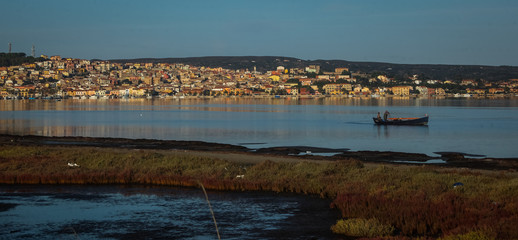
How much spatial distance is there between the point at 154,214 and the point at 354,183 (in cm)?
572

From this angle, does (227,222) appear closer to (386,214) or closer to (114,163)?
(386,214)

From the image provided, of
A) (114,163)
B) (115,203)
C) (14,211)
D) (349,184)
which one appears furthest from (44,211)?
(349,184)

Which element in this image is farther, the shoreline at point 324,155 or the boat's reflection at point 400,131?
the boat's reflection at point 400,131

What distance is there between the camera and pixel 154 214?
15156 mm

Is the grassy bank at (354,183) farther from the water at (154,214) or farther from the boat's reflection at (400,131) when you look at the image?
the boat's reflection at (400,131)

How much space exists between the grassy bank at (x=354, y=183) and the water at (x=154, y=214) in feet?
2.26

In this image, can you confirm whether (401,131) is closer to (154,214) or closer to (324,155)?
(324,155)

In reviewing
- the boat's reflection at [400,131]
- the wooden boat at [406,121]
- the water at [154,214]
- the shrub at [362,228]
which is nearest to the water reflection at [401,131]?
the boat's reflection at [400,131]

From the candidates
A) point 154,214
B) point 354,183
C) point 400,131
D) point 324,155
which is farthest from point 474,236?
point 400,131

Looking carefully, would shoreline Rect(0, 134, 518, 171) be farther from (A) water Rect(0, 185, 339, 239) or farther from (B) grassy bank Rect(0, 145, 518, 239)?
(A) water Rect(0, 185, 339, 239)

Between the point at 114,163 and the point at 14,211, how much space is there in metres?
6.85

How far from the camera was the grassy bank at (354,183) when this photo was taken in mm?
12672

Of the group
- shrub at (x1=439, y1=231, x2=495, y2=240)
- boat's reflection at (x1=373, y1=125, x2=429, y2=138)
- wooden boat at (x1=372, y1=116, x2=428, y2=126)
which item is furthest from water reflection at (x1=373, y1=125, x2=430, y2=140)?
shrub at (x1=439, y1=231, x2=495, y2=240)

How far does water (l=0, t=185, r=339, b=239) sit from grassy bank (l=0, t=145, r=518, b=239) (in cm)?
69
